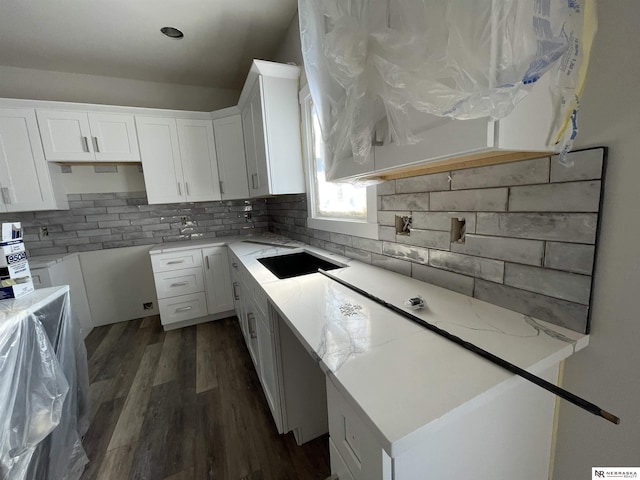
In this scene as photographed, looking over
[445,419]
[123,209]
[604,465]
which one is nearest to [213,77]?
[123,209]

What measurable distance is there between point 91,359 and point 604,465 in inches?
123

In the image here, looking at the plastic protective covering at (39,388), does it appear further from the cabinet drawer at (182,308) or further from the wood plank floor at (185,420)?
the cabinet drawer at (182,308)

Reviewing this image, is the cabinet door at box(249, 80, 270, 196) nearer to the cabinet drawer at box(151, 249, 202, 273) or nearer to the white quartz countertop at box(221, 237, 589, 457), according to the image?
the cabinet drawer at box(151, 249, 202, 273)

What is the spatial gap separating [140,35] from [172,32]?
0.27 metres

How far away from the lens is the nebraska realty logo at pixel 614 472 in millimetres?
608

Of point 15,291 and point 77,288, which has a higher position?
point 15,291

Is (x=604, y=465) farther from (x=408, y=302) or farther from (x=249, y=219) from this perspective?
(x=249, y=219)

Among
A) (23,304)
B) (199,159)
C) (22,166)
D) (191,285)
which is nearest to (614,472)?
(23,304)

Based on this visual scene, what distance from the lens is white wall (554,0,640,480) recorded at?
55 cm

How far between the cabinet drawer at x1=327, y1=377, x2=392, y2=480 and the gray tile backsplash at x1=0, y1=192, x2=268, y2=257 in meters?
2.94

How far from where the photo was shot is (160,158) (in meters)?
2.61

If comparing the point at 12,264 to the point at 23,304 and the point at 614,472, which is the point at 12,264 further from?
the point at 614,472

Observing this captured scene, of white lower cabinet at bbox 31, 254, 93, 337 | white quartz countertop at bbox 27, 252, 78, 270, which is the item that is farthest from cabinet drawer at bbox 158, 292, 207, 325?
white quartz countertop at bbox 27, 252, 78, 270

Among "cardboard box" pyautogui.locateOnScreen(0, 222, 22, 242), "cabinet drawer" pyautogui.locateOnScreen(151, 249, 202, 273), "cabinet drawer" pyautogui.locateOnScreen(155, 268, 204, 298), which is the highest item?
"cardboard box" pyautogui.locateOnScreen(0, 222, 22, 242)
